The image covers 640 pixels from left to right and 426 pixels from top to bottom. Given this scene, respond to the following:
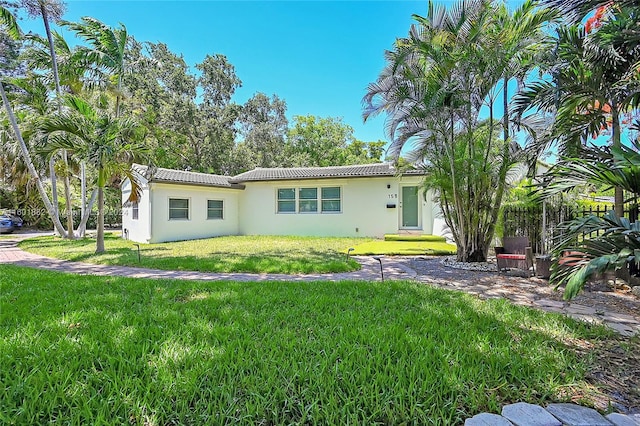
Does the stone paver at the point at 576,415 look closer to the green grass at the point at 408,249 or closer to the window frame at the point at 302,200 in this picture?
the green grass at the point at 408,249

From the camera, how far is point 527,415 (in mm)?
2227

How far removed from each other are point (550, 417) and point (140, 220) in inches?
615

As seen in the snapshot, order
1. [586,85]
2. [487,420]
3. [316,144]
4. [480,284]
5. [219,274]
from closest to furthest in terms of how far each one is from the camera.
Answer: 1. [487,420]
2. [586,85]
3. [480,284]
4. [219,274]
5. [316,144]

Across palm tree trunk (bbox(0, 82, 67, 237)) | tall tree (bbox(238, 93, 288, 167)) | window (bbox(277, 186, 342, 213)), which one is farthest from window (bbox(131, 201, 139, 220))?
tall tree (bbox(238, 93, 288, 167))

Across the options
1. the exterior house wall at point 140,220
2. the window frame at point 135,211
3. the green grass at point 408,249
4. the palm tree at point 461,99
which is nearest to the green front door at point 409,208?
the green grass at point 408,249

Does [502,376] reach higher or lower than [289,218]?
lower

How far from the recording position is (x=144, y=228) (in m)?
14.0

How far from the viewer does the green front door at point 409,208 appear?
50.0ft

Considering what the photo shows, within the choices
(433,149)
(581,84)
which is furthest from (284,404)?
(433,149)

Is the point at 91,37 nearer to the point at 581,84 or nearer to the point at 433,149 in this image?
the point at 433,149

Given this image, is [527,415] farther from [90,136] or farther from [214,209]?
[214,209]

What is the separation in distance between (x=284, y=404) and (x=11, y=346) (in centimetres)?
286

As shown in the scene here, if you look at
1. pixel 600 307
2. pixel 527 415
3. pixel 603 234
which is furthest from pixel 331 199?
pixel 527 415

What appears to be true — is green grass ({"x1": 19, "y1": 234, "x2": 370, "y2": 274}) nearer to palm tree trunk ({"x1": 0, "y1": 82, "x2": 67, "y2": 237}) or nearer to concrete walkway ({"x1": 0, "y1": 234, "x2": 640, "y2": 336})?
concrete walkway ({"x1": 0, "y1": 234, "x2": 640, "y2": 336})
